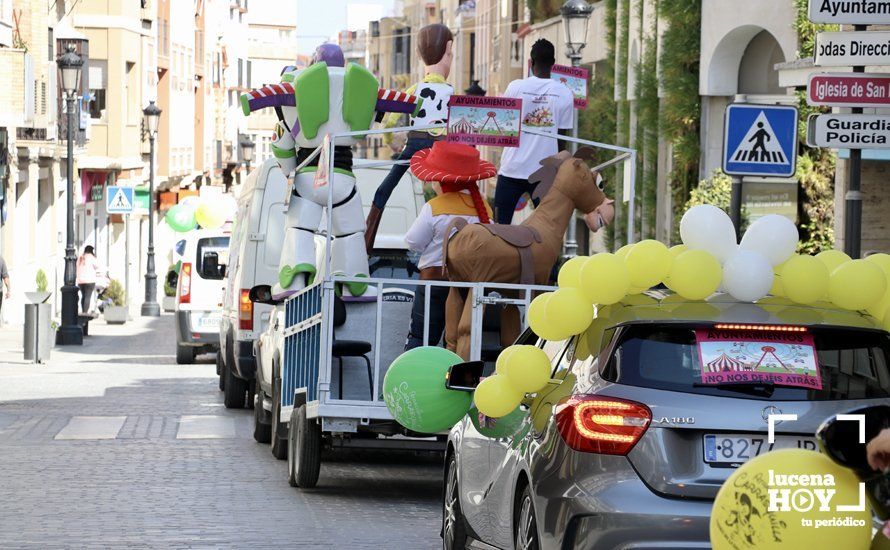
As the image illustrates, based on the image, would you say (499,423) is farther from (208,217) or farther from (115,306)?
(115,306)

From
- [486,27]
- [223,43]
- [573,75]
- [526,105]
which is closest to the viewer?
[526,105]

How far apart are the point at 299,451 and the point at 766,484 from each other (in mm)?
8018

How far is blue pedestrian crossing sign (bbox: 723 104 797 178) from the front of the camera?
46.5 ft

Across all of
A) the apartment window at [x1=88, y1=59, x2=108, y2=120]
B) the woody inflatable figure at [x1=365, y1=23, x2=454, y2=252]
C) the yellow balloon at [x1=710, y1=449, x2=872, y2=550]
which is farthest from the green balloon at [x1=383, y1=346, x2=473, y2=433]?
the apartment window at [x1=88, y1=59, x2=108, y2=120]

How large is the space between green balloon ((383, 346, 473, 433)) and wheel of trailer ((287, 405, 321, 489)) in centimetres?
269

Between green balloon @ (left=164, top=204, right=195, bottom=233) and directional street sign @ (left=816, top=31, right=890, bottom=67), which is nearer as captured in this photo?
directional street sign @ (left=816, top=31, right=890, bottom=67)

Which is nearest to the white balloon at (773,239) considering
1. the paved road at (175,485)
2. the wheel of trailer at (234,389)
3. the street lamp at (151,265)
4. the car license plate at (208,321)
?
the paved road at (175,485)

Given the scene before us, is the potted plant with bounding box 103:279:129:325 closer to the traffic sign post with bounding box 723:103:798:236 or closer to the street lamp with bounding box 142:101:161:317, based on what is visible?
the street lamp with bounding box 142:101:161:317

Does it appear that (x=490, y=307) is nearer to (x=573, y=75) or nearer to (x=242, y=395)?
(x=573, y=75)

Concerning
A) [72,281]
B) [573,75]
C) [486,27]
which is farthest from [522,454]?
[486,27]

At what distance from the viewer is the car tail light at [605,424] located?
6.52 meters

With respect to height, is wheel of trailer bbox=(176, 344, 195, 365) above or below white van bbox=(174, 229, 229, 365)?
below

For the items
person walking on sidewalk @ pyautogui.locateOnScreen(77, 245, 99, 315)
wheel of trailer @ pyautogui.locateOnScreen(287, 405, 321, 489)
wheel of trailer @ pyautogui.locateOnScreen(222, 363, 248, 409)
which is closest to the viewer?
wheel of trailer @ pyautogui.locateOnScreen(287, 405, 321, 489)

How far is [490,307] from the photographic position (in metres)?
12.0
